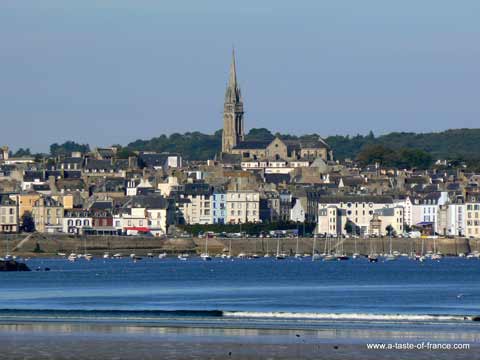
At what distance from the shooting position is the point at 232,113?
189875 mm

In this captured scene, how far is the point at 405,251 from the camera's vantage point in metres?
120

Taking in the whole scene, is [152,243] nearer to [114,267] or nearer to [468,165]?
[114,267]

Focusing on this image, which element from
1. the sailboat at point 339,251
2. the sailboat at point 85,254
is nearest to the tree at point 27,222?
→ the sailboat at point 85,254

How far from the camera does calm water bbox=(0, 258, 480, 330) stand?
1976 inches

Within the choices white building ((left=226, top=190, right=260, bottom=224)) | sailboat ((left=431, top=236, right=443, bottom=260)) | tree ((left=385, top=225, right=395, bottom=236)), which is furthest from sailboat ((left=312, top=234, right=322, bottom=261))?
white building ((left=226, top=190, right=260, bottom=224))

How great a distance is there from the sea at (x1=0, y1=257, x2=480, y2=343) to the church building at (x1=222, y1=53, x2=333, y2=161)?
74043 millimetres

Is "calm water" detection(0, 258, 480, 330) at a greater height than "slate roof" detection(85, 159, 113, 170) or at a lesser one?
lesser

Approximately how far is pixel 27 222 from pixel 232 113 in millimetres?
62928

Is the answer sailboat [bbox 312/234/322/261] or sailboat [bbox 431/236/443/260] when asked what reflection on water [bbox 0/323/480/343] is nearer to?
sailboat [bbox 312/234/322/261]

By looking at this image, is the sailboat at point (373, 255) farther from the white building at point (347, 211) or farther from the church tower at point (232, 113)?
the church tower at point (232, 113)

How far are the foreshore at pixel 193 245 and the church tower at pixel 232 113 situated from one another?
68676 mm

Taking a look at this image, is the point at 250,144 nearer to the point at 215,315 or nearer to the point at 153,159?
the point at 153,159

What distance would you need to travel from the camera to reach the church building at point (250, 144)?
177000 millimetres

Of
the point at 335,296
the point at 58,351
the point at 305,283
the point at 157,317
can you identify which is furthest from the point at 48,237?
the point at 58,351
